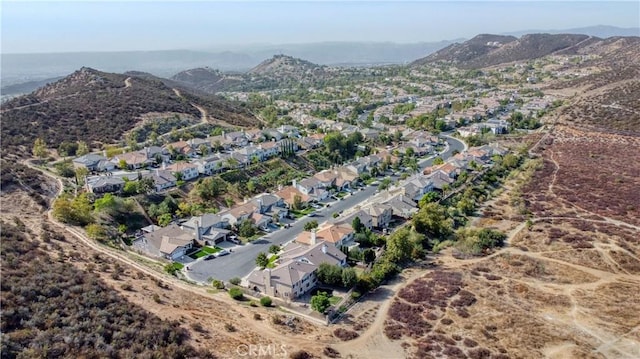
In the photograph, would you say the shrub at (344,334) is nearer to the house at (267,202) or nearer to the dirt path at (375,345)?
the dirt path at (375,345)

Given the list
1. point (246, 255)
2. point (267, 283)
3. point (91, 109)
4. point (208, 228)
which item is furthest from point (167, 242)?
point (91, 109)

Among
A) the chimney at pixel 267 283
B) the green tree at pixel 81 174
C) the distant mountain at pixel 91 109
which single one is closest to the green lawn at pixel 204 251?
the chimney at pixel 267 283

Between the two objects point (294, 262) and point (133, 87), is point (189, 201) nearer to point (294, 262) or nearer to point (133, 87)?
point (294, 262)

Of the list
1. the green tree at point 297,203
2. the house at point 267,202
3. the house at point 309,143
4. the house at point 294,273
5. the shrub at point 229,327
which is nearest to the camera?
the shrub at point 229,327

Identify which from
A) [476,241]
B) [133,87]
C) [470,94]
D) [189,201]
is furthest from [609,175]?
[133,87]

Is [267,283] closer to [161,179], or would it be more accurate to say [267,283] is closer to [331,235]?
[331,235]
